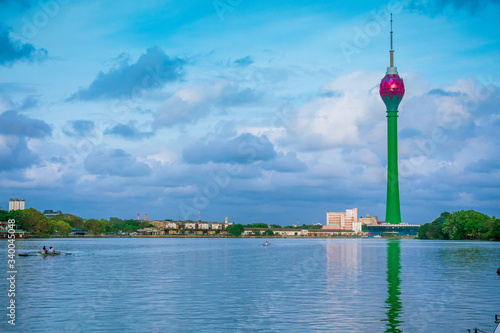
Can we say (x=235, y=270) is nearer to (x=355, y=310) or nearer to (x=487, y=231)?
(x=355, y=310)

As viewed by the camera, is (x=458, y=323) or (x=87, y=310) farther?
(x=87, y=310)

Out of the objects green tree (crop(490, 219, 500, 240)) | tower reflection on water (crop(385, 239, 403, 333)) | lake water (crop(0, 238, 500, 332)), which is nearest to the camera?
tower reflection on water (crop(385, 239, 403, 333))

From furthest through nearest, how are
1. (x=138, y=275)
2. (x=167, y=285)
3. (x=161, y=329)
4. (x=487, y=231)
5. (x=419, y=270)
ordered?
(x=487, y=231), (x=419, y=270), (x=138, y=275), (x=167, y=285), (x=161, y=329)

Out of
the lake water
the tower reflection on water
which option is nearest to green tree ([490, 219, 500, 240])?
the lake water

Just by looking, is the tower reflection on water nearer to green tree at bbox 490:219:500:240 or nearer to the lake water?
the lake water

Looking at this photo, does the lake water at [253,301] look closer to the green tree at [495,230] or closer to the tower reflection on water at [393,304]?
the tower reflection on water at [393,304]

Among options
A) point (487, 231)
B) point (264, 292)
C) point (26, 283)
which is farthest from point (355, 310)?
point (487, 231)

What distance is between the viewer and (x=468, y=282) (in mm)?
55219

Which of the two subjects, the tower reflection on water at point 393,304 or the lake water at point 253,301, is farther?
the lake water at point 253,301

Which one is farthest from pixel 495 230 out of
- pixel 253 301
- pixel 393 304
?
pixel 253 301

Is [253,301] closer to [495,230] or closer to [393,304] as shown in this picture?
[393,304]

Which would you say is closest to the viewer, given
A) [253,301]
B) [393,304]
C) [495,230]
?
[393,304]

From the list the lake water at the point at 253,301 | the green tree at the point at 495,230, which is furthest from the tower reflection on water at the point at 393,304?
the green tree at the point at 495,230

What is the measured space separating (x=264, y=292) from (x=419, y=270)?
29918 mm
